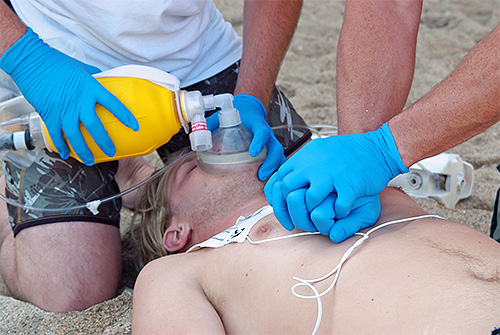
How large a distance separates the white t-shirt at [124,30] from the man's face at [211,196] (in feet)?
1.63

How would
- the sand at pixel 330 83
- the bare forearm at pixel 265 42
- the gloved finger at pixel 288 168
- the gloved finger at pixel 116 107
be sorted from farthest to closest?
1. the bare forearm at pixel 265 42
2. the sand at pixel 330 83
3. the gloved finger at pixel 116 107
4. the gloved finger at pixel 288 168

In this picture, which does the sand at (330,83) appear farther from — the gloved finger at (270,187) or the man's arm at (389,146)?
the man's arm at (389,146)

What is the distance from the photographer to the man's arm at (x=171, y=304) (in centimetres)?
119

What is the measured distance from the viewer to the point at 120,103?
147cm

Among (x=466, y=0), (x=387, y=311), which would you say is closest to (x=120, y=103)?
(x=387, y=311)

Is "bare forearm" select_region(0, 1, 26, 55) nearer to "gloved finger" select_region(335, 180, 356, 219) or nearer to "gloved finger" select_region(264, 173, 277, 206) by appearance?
"gloved finger" select_region(264, 173, 277, 206)

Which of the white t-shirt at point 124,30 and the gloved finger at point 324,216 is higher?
the white t-shirt at point 124,30

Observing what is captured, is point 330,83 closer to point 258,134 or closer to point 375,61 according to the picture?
point 375,61

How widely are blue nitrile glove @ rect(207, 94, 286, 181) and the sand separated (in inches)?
24.6

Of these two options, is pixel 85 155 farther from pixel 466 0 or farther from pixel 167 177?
pixel 466 0

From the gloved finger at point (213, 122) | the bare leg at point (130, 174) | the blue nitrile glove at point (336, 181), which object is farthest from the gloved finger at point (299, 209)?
the bare leg at point (130, 174)

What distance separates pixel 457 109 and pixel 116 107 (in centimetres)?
91

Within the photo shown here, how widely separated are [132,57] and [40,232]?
0.69 metres

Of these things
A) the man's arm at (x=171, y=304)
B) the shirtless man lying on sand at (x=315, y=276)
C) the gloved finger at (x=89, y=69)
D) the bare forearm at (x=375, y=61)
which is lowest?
the man's arm at (x=171, y=304)
